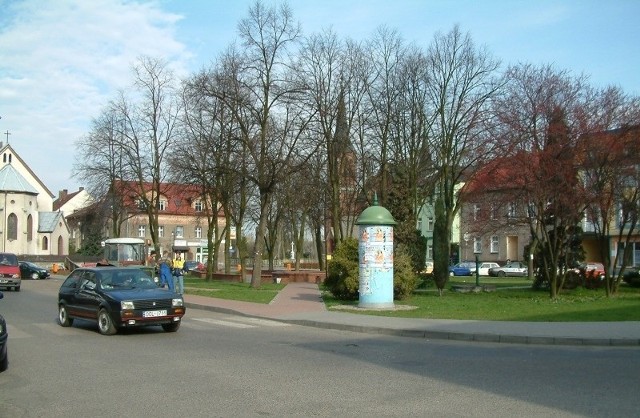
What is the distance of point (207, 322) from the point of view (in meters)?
20.2

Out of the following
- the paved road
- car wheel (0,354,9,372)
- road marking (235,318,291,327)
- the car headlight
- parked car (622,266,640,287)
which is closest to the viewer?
the paved road

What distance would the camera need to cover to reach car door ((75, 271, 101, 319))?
55.4ft

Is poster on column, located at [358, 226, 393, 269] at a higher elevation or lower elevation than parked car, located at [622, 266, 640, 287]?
higher

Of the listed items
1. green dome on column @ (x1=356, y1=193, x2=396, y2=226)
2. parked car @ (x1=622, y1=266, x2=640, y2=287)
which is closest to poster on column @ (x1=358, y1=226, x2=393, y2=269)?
green dome on column @ (x1=356, y1=193, x2=396, y2=226)

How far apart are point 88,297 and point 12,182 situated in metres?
75.8

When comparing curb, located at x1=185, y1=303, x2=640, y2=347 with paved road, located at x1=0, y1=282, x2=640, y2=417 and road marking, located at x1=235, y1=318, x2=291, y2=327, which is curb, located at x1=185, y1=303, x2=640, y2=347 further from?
road marking, located at x1=235, y1=318, x2=291, y2=327

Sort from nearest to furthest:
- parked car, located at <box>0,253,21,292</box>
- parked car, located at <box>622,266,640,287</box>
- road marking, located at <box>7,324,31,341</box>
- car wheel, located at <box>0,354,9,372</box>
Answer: car wheel, located at <box>0,354,9,372</box> → road marking, located at <box>7,324,31,341</box> → parked car, located at <box>622,266,640,287</box> → parked car, located at <box>0,253,21,292</box>

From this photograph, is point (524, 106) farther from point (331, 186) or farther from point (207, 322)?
point (331, 186)

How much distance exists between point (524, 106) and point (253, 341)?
15604mm

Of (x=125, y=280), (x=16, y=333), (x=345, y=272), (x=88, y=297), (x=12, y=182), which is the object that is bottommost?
(x=16, y=333)

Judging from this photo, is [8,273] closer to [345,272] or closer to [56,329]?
[345,272]

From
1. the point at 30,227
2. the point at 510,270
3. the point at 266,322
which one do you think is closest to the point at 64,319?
the point at 266,322

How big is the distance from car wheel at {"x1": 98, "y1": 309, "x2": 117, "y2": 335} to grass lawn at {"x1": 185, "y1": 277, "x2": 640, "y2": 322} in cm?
816

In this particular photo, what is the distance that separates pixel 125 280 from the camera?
57.1 ft
